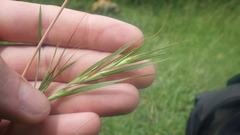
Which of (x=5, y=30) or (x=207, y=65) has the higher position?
(x=5, y=30)

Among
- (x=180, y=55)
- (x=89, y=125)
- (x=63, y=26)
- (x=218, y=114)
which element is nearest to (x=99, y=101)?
(x=89, y=125)

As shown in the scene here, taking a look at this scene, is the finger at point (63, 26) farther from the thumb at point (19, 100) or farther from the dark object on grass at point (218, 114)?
the dark object on grass at point (218, 114)

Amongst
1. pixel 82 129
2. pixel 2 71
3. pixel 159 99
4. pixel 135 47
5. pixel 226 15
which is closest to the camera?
pixel 2 71

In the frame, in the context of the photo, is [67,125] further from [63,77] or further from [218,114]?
[218,114]

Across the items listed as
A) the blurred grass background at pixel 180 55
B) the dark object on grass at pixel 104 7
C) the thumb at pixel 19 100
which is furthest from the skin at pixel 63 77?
the dark object on grass at pixel 104 7

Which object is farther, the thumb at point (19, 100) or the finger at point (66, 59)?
the finger at point (66, 59)

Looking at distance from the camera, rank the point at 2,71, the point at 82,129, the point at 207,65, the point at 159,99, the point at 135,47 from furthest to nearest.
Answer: the point at 207,65
the point at 159,99
the point at 135,47
the point at 82,129
the point at 2,71

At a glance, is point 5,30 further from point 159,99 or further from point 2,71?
point 159,99

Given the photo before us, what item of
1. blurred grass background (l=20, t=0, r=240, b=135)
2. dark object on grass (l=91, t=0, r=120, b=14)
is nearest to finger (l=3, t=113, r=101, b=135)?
blurred grass background (l=20, t=0, r=240, b=135)

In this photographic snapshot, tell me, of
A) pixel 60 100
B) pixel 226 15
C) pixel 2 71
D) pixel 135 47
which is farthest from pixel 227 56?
pixel 2 71
